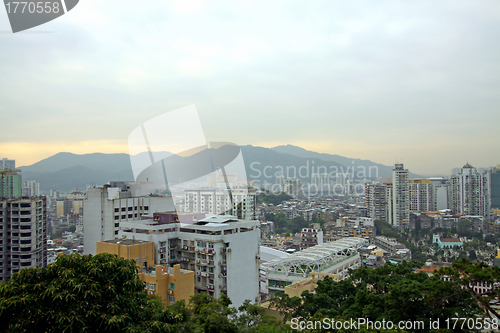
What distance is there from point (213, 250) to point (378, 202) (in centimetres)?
2047

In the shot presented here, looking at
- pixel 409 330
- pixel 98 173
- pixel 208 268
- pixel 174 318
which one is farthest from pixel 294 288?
pixel 98 173

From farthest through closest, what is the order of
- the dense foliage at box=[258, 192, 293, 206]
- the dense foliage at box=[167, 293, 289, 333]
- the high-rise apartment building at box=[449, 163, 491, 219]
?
the dense foliage at box=[258, 192, 293, 206] < the high-rise apartment building at box=[449, 163, 491, 219] < the dense foliage at box=[167, 293, 289, 333]

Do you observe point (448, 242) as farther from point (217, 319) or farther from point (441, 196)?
point (217, 319)

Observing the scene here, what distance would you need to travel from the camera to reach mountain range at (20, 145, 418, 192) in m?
27.5

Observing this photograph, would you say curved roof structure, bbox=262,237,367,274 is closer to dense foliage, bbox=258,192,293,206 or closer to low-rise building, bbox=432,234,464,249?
low-rise building, bbox=432,234,464,249

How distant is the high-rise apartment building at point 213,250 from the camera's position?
5.89 m

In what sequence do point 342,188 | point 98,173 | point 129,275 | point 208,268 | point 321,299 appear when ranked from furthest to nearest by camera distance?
point 342,188 < point 98,173 < point 208,268 < point 321,299 < point 129,275

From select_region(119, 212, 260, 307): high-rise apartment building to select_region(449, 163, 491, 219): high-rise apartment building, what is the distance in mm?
20420

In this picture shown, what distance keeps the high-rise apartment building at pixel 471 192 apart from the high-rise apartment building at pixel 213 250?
20420mm

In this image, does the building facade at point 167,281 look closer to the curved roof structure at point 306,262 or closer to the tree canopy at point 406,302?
the tree canopy at point 406,302

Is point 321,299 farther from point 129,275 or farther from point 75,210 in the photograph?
point 75,210

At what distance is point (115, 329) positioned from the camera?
6.69ft

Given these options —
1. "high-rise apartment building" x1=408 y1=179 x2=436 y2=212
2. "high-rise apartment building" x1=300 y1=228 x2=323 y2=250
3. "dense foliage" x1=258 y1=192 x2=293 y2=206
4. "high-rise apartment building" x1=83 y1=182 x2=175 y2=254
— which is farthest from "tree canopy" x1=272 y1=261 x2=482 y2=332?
"dense foliage" x1=258 y1=192 x2=293 y2=206

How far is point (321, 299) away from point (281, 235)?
733 inches
